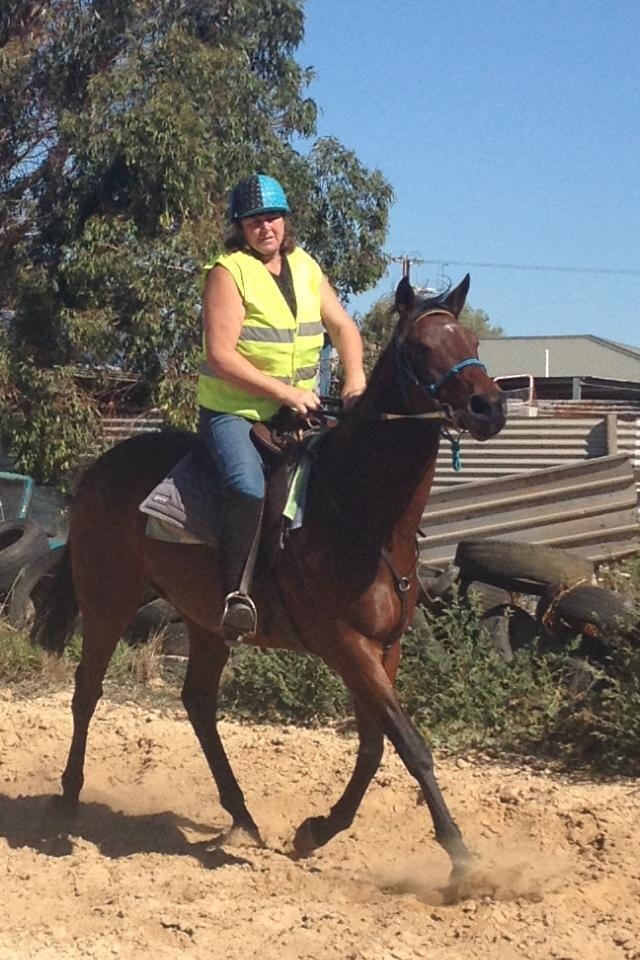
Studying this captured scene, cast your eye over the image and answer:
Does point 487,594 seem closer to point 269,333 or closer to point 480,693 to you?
point 480,693

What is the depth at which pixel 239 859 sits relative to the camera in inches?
230

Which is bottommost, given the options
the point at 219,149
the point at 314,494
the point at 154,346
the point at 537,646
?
the point at 537,646

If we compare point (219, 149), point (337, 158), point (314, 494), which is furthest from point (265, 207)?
point (337, 158)

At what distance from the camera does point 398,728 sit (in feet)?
16.7

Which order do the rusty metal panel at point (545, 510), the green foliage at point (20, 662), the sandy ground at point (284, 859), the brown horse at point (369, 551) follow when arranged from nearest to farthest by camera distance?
the sandy ground at point (284, 859), the brown horse at point (369, 551), the green foliage at point (20, 662), the rusty metal panel at point (545, 510)

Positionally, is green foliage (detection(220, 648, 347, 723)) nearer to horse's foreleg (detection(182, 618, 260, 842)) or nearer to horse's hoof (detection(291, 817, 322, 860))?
horse's foreleg (detection(182, 618, 260, 842))

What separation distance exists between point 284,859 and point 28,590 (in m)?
4.74

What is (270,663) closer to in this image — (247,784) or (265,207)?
(247,784)

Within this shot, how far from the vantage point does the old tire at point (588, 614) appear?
306 inches

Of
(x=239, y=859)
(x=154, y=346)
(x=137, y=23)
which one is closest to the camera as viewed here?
(x=239, y=859)

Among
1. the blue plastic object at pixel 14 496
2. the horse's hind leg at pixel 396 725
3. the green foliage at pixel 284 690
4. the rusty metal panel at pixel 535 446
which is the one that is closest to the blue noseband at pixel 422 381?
the horse's hind leg at pixel 396 725

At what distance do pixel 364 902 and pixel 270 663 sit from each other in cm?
334

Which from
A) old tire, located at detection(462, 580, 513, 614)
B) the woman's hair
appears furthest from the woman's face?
old tire, located at detection(462, 580, 513, 614)

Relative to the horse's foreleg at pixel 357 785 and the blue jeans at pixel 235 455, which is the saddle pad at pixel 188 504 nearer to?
the blue jeans at pixel 235 455
